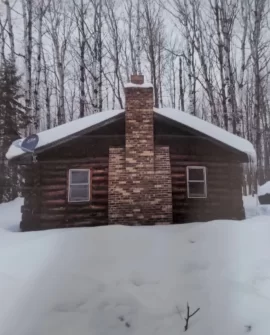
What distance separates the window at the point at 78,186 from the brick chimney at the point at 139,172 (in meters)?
1.18

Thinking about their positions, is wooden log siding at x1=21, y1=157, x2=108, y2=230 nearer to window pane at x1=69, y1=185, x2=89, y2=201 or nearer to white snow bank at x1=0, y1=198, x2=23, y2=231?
window pane at x1=69, y1=185, x2=89, y2=201

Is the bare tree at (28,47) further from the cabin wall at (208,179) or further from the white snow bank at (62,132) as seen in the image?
the cabin wall at (208,179)

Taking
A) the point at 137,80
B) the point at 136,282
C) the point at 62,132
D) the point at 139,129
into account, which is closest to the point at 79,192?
the point at 62,132

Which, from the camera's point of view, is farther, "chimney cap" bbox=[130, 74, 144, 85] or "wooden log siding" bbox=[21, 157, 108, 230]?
"chimney cap" bbox=[130, 74, 144, 85]

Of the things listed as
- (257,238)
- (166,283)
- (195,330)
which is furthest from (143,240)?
(195,330)

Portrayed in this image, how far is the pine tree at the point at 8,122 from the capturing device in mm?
19281

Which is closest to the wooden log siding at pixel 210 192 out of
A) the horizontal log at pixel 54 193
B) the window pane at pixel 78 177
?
the window pane at pixel 78 177

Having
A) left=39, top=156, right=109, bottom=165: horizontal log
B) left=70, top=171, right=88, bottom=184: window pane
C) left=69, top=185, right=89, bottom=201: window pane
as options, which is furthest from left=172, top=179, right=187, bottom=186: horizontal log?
left=70, top=171, right=88, bottom=184: window pane

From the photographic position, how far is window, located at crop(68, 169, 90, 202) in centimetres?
1064

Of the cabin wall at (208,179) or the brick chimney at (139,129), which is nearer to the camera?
the brick chimney at (139,129)

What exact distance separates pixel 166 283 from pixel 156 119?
6.49 meters

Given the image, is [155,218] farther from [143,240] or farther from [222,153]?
[222,153]

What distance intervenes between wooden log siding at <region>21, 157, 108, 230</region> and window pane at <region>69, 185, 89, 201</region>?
0.32m

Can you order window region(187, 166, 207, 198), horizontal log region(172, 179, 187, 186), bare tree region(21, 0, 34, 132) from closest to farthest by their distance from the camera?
horizontal log region(172, 179, 187, 186) → window region(187, 166, 207, 198) → bare tree region(21, 0, 34, 132)
